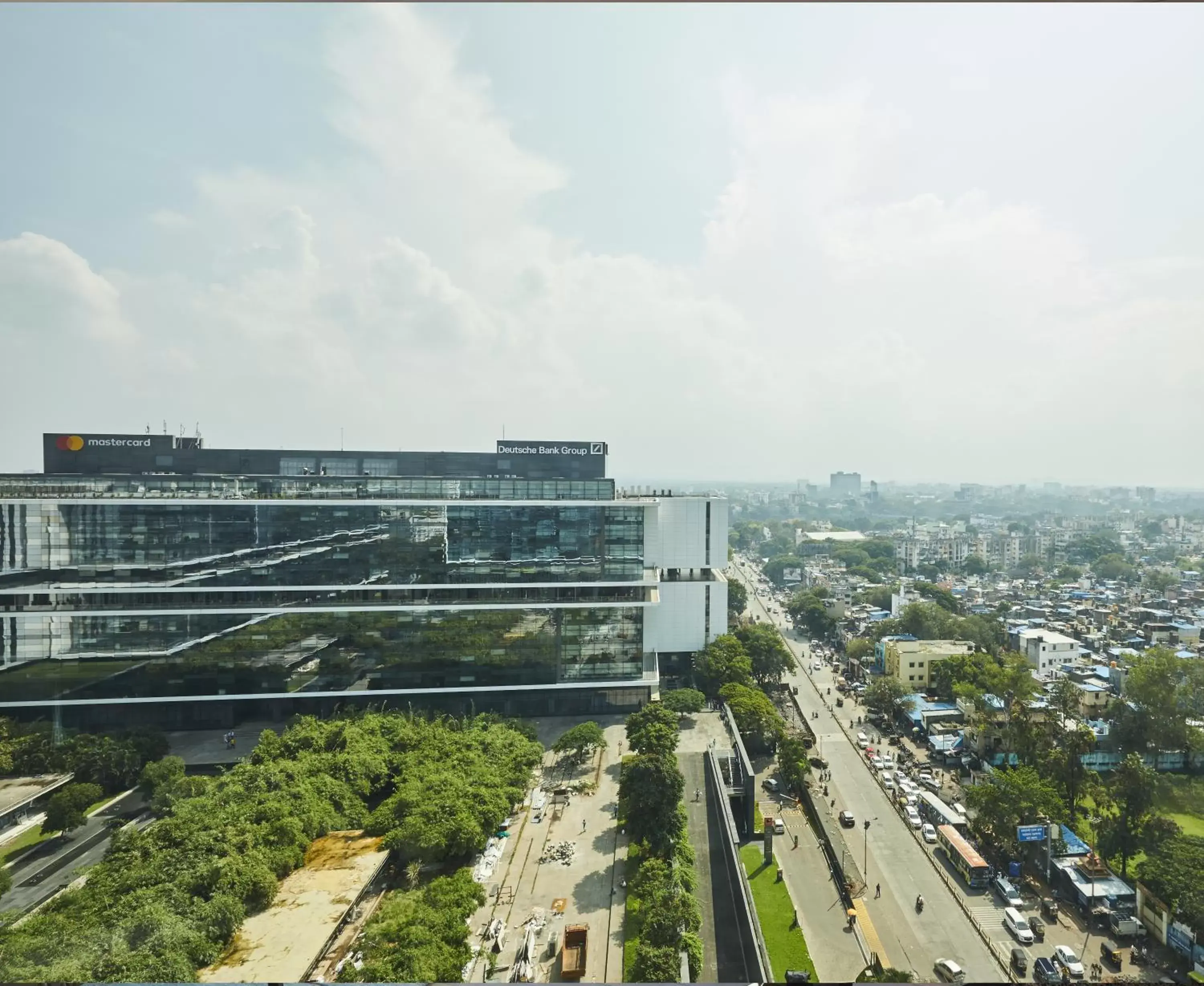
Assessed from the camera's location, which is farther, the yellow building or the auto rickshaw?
the yellow building

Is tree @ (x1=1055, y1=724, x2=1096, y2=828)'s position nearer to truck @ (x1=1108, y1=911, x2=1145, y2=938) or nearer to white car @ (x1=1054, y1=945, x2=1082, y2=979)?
truck @ (x1=1108, y1=911, x2=1145, y2=938)

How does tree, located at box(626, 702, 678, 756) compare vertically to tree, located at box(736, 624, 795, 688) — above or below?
above

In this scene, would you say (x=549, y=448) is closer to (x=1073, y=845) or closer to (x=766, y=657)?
(x=766, y=657)

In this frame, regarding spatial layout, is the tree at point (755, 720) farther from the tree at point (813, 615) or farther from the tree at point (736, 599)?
the tree at point (736, 599)

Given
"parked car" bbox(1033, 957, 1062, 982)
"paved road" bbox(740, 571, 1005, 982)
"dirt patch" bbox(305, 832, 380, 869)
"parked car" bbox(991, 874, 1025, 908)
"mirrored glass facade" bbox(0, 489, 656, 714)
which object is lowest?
"paved road" bbox(740, 571, 1005, 982)

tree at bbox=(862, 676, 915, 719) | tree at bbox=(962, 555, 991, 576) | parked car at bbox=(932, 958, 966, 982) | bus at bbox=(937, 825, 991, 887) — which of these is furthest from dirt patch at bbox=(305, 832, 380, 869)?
tree at bbox=(962, 555, 991, 576)

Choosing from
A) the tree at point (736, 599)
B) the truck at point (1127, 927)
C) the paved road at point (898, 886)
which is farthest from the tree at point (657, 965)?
the tree at point (736, 599)
